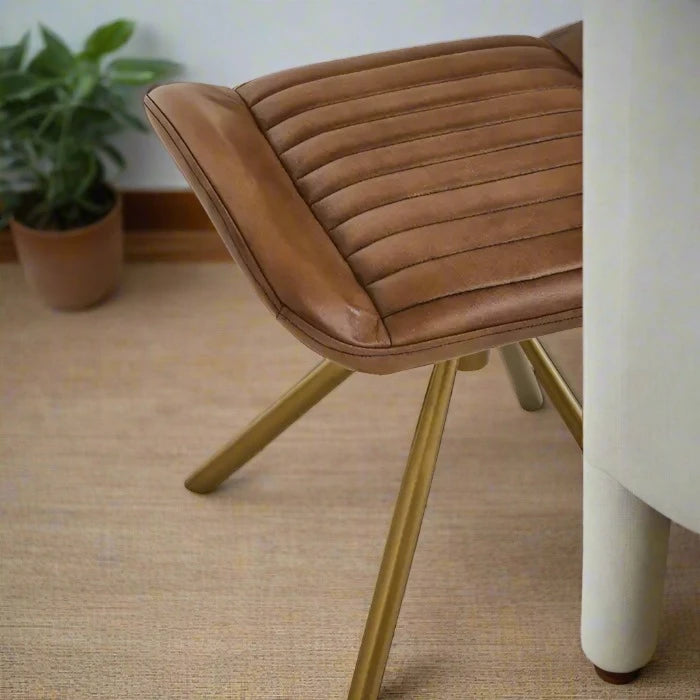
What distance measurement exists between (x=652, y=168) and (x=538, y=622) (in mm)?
686

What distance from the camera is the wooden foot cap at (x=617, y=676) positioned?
3.69ft

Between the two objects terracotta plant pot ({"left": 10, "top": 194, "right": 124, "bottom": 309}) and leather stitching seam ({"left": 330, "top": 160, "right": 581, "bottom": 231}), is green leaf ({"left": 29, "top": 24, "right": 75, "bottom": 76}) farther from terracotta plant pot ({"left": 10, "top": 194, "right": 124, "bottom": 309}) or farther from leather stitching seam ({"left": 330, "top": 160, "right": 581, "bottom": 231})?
leather stitching seam ({"left": 330, "top": 160, "right": 581, "bottom": 231})

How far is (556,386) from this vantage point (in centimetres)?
124

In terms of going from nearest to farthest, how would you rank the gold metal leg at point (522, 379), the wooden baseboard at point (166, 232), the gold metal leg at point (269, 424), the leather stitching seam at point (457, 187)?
the leather stitching seam at point (457, 187) → the gold metal leg at point (269, 424) → the gold metal leg at point (522, 379) → the wooden baseboard at point (166, 232)

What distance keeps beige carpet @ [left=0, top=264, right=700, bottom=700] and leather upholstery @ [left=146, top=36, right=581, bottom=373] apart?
443mm

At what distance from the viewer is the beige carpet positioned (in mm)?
1175

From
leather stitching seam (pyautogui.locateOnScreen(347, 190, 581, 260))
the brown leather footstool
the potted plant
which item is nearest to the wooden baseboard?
the potted plant

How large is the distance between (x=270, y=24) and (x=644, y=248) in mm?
1092

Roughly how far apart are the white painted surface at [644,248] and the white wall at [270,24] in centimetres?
96

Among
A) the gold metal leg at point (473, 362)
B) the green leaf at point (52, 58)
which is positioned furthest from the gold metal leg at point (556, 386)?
the green leaf at point (52, 58)

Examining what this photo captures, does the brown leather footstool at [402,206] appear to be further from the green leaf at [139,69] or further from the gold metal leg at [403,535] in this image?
the green leaf at [139,69]

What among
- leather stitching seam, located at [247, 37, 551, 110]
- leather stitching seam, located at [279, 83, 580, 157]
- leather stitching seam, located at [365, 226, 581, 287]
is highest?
leather stitching seam, located at [247, 37, 551, 110]

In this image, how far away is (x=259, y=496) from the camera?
54.8 inches

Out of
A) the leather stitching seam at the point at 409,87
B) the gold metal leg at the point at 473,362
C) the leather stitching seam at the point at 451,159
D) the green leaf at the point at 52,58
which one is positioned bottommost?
the gold metal leg at the point at 473,362
